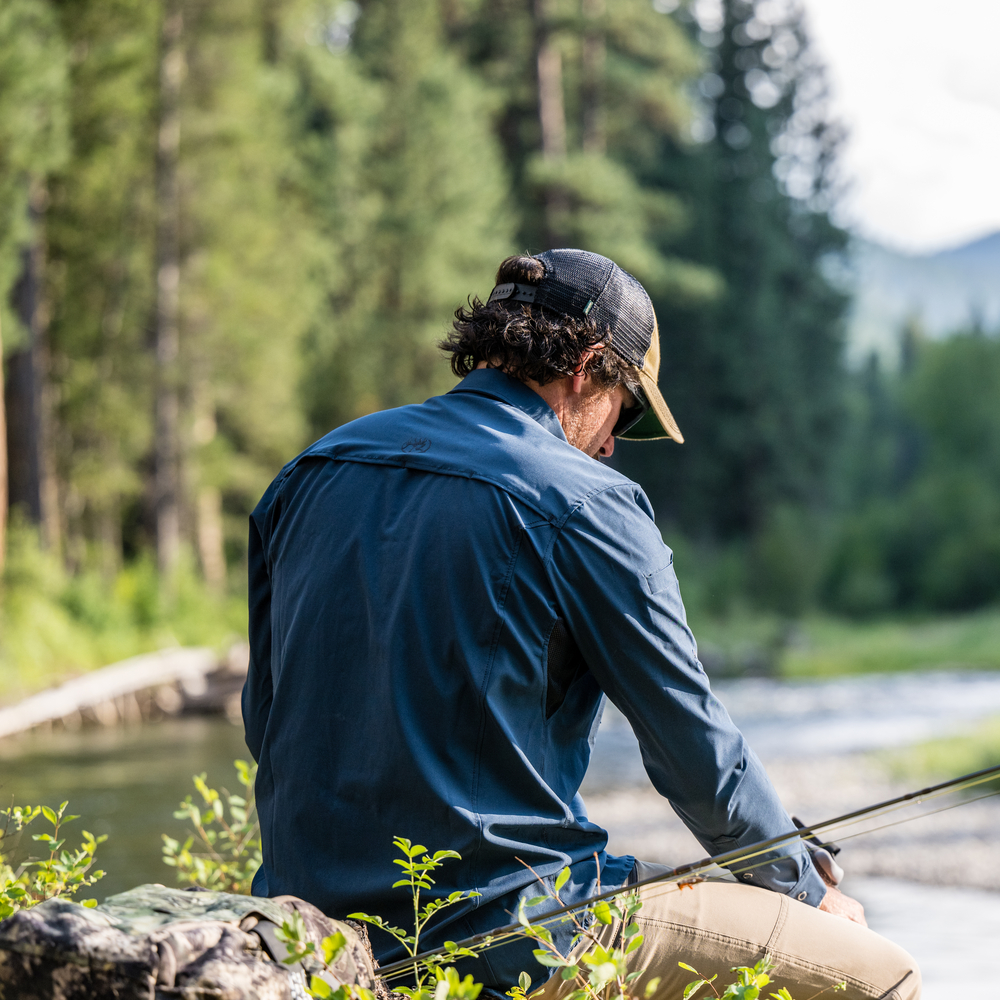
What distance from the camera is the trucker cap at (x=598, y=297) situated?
1.92m

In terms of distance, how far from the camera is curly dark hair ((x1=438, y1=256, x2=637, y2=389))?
6.27 feet

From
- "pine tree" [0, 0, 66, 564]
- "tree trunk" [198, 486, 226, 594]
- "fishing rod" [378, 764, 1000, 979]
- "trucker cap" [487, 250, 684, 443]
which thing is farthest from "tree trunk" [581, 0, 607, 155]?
"fishing rod" [378, 764, 1000, 979]

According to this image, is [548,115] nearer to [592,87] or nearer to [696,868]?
[592,87]

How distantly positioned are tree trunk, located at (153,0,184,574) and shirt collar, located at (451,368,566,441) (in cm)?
1648

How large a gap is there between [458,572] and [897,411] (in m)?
48.3

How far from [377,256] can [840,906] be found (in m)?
22.8

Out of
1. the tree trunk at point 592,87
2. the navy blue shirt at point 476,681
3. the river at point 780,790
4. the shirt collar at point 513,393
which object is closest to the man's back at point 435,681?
the navy blue shirt at point 476,681

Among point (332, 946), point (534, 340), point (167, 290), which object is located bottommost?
point (332, 946)

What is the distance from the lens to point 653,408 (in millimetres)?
2068

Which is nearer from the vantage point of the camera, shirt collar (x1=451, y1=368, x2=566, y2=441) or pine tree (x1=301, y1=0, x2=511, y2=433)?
shirt collar (x1=451, y1=368, x2=566, y2=441)

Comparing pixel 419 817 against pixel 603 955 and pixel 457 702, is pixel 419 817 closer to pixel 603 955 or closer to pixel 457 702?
pixel 457 702

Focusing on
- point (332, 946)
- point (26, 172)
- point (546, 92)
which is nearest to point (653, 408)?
point (332, 946)

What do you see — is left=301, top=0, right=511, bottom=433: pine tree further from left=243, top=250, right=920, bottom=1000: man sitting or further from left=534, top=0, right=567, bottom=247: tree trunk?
left=243, top=250, right=920, bottom=1000: man sitting

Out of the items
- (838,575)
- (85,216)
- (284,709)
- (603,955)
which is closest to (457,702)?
(284,709)
